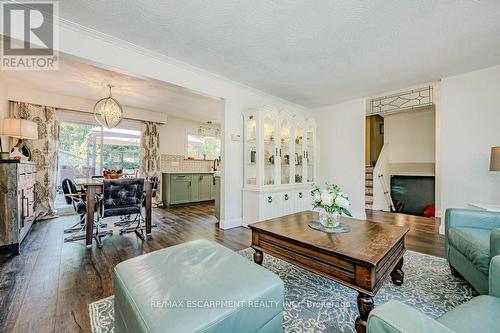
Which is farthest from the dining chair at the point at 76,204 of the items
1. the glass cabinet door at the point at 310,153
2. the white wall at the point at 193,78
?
the glass cabinet door at the point at 310,153

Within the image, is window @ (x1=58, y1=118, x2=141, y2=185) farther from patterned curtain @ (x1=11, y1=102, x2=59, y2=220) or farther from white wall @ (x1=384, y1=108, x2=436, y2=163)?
white wall @ (x1=384, y1=108, x2=436, y2=163)

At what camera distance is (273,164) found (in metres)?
3.94

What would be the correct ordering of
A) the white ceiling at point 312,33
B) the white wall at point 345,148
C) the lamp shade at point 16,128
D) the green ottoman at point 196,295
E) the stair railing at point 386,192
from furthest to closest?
the stair railing at point 386,192, the white wall at point 345,148, the lamp shade at point 16,128, the white ceiling at point 312,33, the green ottoman at point 196,295

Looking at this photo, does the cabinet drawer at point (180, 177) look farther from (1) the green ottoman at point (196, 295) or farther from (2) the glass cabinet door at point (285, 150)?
(1) the green ottoman at point (196, 295)

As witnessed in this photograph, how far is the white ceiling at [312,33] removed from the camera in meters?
1.96

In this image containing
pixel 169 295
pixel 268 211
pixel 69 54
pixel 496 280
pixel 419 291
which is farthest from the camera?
pixel 268 211

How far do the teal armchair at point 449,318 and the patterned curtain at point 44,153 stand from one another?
5688 millimetres

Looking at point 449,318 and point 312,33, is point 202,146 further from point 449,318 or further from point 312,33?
point 449,318

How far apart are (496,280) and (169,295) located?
1571 mm

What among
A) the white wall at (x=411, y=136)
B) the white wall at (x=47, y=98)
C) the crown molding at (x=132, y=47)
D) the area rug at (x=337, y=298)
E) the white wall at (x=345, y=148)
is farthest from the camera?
the white wall at (x=411, y=136)

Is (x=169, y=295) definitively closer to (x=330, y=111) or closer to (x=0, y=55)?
(x=0, y=55)

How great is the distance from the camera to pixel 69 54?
2223 mm

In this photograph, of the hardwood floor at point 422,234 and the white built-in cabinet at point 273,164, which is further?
the white built-in cabinet at point 273,164

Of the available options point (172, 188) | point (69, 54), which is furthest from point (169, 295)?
point (172, 188)
